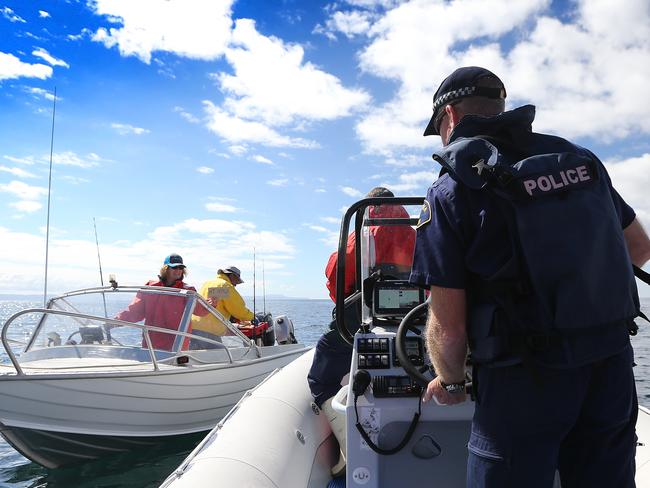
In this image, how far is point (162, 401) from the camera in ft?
16.2

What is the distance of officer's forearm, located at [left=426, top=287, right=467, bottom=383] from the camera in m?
1.39

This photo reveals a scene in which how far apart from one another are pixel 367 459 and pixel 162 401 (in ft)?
11.4

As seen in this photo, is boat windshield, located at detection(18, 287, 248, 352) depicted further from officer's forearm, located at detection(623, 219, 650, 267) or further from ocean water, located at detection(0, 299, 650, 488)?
officer's forearm, located at detection(623, 219, 650, 267)

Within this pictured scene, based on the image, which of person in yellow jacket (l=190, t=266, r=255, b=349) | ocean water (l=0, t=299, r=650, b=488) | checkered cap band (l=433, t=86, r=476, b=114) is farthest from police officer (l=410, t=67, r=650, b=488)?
person in yellow jacket (l=190, t=266, r=255, b=349)

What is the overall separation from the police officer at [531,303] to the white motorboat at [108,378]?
13.0 feet

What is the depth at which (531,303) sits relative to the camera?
4.42 feet

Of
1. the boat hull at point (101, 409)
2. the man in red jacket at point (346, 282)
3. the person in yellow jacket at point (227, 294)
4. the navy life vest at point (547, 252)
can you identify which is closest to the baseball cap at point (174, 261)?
the person in yellow jacket at point (227, 294)

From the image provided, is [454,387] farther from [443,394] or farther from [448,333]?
[448,333]

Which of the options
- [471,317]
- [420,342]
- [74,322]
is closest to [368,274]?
[420,342]

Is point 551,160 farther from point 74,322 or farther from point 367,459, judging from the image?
point 74,322

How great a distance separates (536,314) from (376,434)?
3.33ft

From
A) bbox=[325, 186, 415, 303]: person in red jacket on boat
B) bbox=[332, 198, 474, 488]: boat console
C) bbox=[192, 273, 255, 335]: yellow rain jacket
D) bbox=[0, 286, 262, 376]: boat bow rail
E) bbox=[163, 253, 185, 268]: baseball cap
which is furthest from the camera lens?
bbox=[192, 273, 255, 335]: yellow rain jacket

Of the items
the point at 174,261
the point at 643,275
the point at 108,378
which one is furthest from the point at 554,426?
the point at 174,261

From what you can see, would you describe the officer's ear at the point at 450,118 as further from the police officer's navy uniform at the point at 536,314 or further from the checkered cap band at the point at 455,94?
the police officer's navy uniform at the point at 536,314
